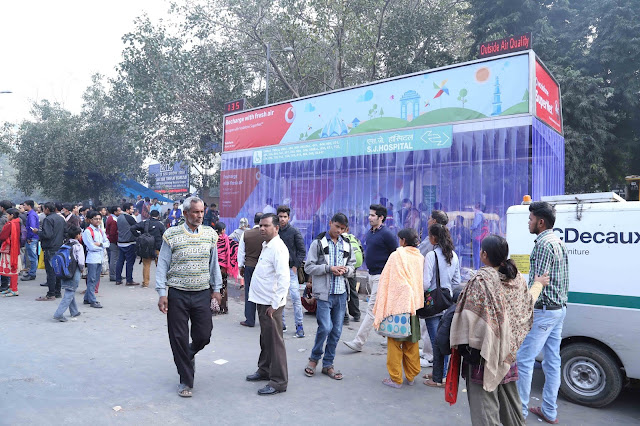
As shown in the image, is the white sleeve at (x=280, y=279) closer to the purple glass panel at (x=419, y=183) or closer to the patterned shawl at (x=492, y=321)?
the patterned shawl at (x=492, y=321)

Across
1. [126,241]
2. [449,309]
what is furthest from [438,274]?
[126,241]

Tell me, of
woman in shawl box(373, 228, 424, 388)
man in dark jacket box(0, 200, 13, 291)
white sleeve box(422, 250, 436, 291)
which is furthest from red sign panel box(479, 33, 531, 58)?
man in dark jacket box(0, 200, 13, 291)

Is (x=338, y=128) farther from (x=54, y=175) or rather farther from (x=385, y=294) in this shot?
(x=54, y=175)

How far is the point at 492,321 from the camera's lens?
10.2 ft

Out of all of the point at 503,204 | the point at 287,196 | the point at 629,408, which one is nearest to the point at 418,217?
the point at 503,204

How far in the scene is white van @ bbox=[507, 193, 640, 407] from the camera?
166 inches

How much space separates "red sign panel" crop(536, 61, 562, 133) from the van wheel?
5.77m

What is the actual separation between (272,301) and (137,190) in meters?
26.0

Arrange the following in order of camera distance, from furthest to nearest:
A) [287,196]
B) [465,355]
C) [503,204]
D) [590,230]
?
[287,196] < [503,204] < [590,230] < [465,355]

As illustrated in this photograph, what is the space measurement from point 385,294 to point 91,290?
5.95 m

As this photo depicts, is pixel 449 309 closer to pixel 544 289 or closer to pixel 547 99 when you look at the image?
pixel 544 289

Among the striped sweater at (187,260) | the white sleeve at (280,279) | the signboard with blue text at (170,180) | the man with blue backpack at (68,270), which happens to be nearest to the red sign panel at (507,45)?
the white sleeve at (280,279)

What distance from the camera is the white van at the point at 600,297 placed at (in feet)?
13.9

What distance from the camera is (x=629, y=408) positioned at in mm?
4531
